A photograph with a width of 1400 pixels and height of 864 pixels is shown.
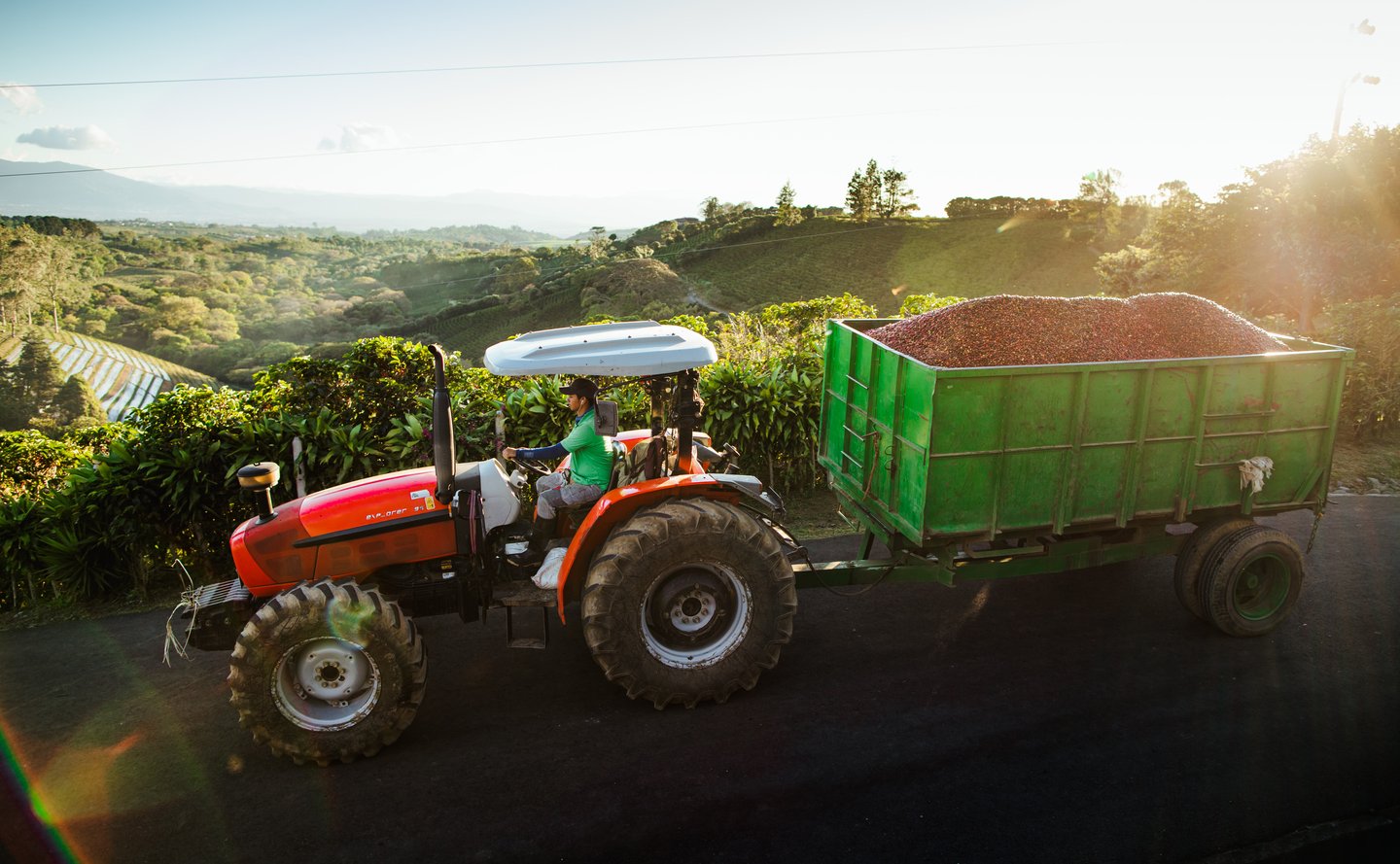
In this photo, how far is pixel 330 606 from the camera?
14.6 feet

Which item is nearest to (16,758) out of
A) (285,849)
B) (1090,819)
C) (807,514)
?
(285,849)

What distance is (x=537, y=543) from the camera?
541 cm

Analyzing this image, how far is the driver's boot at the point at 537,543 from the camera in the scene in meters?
5.34

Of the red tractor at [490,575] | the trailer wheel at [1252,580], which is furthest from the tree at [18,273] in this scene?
the trailer wheel at [1252,580]

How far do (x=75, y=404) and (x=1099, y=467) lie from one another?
52413 millimetres

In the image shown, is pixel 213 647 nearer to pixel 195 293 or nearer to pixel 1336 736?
pixel 1336 736

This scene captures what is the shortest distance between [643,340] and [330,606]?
2.37 meters

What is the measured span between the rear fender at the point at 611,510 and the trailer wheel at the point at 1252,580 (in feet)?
12.0

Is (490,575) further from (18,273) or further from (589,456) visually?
(18,273)

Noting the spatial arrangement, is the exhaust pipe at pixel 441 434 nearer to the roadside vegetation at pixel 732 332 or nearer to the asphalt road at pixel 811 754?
the asphalt road at pixel 811 754

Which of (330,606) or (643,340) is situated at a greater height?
(643,340)

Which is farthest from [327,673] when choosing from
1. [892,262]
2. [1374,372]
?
[892,262]

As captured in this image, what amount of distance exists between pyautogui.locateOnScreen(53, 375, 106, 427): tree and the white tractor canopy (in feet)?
153

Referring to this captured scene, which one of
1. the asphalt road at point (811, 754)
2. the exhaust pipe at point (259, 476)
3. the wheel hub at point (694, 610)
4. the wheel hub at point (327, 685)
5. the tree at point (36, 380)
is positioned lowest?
the tree at point (36, 380)
